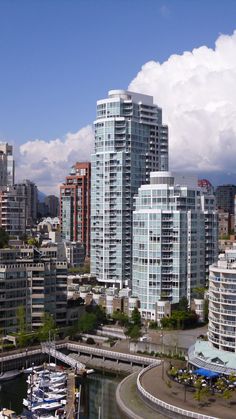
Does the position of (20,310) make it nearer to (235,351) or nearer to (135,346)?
(135,346)

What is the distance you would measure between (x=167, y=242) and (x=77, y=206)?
48807 mm

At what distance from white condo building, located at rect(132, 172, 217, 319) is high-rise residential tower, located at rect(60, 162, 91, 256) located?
42.3 metres

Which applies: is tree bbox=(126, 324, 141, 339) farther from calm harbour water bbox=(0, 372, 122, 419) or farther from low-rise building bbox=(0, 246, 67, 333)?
low-rise building bbox=(0, 246, 67, 333)

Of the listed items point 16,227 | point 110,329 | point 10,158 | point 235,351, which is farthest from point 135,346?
point 10,158

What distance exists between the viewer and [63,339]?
243 feet

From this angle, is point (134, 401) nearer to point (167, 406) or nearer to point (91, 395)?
point (167, 406)

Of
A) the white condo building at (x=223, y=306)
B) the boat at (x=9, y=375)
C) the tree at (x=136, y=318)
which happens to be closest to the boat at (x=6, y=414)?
the boat at (x=9, y=375)

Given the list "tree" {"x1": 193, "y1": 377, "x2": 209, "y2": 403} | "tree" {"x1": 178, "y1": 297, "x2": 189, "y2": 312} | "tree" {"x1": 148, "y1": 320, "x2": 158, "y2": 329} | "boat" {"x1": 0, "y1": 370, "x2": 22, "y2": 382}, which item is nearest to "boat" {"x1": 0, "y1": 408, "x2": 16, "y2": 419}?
"boat" {"x1": 0, "y1": 370, "x2": 22, "y2": 382}

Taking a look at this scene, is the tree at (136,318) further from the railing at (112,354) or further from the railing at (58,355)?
the railing at (58,355)

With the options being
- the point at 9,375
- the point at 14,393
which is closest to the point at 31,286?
the point at 9,375

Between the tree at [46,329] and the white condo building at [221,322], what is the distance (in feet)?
56.8

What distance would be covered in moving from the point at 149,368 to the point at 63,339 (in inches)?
681

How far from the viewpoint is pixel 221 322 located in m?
59.4

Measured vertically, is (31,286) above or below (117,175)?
below
